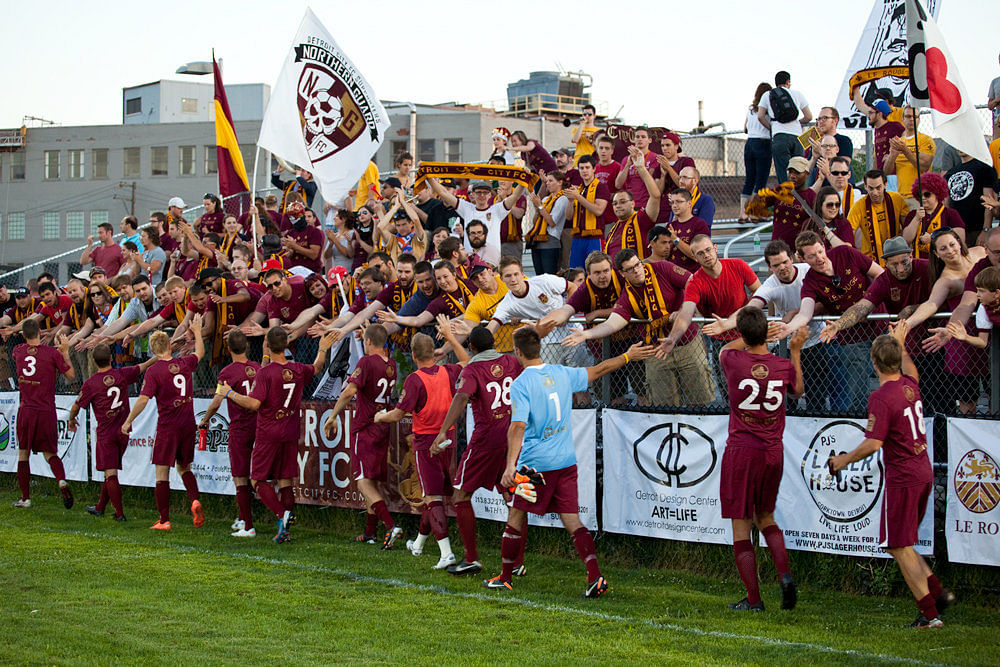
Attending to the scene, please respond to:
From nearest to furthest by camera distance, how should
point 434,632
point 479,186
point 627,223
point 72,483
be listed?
point 434,632
point 627,223
point 479,186
point 72,483

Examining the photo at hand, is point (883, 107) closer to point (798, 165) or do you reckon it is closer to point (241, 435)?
point (798, 165)

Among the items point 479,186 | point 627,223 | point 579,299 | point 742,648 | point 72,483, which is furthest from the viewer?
point 72,483

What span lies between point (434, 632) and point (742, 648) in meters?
2.13

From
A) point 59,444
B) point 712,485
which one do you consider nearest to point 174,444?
point 59,444

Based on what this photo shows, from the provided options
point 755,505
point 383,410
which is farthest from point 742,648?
point 383,410

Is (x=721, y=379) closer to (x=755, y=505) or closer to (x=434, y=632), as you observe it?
(x=755, y=505)

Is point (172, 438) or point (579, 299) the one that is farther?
point (172, 438)

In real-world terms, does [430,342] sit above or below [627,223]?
below

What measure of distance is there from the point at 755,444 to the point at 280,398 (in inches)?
231

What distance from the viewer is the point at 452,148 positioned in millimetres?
68500

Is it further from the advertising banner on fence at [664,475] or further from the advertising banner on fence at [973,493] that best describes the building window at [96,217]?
the advertising banner on fence at [973,493]

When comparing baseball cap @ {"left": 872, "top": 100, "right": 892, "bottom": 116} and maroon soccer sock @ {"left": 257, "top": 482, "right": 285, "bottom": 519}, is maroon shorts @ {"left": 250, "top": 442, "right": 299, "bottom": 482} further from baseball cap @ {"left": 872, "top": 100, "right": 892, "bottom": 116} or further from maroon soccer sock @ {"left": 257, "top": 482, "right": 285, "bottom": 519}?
baseball cap @ {"left": 872, "top": 100, "right": 892, "bottom": 116}

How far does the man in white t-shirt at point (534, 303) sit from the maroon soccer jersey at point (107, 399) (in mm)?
5733

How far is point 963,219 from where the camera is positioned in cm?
1128
